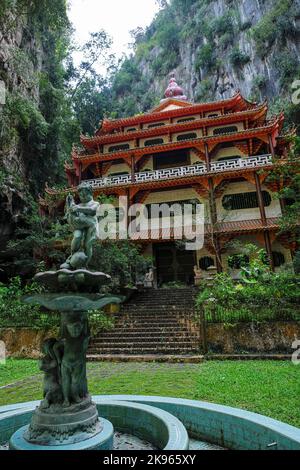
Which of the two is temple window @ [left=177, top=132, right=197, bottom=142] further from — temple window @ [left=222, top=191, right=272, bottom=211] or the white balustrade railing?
temple window @ [left=222, top=191, right=272, bottom=211]

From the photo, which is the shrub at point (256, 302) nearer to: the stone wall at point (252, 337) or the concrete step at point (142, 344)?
the stone wall at point (252, 337)

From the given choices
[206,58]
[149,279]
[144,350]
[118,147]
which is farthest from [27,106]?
[206,58]

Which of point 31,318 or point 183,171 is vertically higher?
point 183,171

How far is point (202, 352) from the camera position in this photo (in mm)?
9586

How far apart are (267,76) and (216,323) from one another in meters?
27.4

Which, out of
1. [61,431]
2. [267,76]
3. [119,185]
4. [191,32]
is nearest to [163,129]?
[119,185]

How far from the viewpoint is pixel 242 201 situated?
19.7m

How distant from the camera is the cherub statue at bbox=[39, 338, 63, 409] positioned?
3516mm

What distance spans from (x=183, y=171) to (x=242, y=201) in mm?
4198

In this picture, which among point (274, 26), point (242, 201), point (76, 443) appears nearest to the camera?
point (76, 443)

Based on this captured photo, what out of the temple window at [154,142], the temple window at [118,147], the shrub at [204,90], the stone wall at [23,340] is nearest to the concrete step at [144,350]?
the stone wall at [23,340]

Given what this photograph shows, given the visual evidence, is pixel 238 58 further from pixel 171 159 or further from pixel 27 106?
pixel 27 106

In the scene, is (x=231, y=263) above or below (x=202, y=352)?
above
